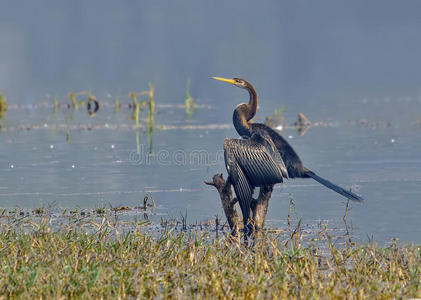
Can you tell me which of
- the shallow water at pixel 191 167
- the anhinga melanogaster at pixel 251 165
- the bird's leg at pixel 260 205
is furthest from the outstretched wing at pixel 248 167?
the shallow water at pixel 191 167

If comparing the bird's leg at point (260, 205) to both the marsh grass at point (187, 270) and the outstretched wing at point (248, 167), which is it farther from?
the marsh grass at point (187, 270)

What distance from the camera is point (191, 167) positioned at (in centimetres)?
1923

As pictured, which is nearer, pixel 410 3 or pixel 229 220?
pixel 229 220

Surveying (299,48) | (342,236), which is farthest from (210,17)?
(342,236)

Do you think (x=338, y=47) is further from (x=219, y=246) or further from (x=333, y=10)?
(x=219, y=246)

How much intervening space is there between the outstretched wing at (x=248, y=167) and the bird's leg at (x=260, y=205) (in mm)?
162

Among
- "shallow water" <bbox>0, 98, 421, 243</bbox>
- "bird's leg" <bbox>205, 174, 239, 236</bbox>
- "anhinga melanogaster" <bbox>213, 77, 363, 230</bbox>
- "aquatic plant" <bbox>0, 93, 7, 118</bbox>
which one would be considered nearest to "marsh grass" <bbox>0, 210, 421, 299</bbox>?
"anhinga melanogaster" <bbox>213, 77, 363, 230</bbox>

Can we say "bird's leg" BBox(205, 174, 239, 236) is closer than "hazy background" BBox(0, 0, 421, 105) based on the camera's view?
Yes

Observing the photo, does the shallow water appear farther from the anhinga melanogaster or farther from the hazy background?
the hazy background

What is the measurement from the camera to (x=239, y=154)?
11.3 metres

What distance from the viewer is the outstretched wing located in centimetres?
1130

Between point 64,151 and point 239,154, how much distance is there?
37.6ft

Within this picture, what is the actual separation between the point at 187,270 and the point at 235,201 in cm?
249

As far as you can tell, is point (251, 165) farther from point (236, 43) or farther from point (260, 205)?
point (236, 43)
